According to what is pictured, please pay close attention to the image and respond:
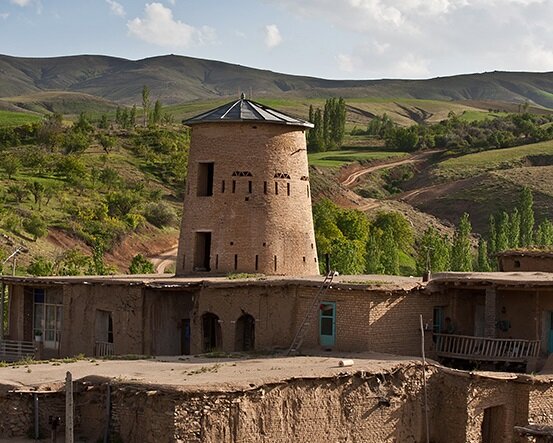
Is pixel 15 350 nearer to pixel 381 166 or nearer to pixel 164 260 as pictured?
pixel 164 260

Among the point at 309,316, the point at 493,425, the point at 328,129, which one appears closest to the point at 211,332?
the point at 309,316

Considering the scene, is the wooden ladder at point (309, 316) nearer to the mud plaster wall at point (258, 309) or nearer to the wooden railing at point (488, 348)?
the mud plaster wall at point (258, 309)

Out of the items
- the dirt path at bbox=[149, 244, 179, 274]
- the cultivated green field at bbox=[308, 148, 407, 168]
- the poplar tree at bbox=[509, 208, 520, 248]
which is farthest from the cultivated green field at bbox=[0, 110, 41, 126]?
the poplar tree at bbox=[509, 208, 520, 248]

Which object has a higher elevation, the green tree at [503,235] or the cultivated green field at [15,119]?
the cultivated green field at [15,119]

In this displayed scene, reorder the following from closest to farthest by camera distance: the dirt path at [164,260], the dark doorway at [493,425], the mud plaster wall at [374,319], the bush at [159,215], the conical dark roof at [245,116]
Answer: the dark doorway at [493,425]
the mud plaster wall at [374,319]
the conical dark roof at [245,116]
the dirt path at [164,260]
the bush at [159,215]

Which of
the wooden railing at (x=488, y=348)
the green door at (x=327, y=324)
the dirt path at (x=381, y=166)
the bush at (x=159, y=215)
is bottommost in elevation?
the wooden railing at (x=488, y=348)

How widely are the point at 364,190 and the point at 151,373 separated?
6887 centimetres

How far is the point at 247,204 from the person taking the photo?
31.9 m

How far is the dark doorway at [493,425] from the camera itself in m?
24.5

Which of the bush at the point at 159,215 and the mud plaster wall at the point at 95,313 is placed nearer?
the mud plaster wall at the point at 95,313

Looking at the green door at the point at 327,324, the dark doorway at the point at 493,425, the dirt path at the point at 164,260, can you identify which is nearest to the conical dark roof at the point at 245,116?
the green door at the point at 327,324

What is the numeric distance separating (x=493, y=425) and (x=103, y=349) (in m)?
11.6

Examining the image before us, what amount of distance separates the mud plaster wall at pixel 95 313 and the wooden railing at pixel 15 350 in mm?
1665

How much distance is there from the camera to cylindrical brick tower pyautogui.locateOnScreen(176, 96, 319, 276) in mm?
31828
